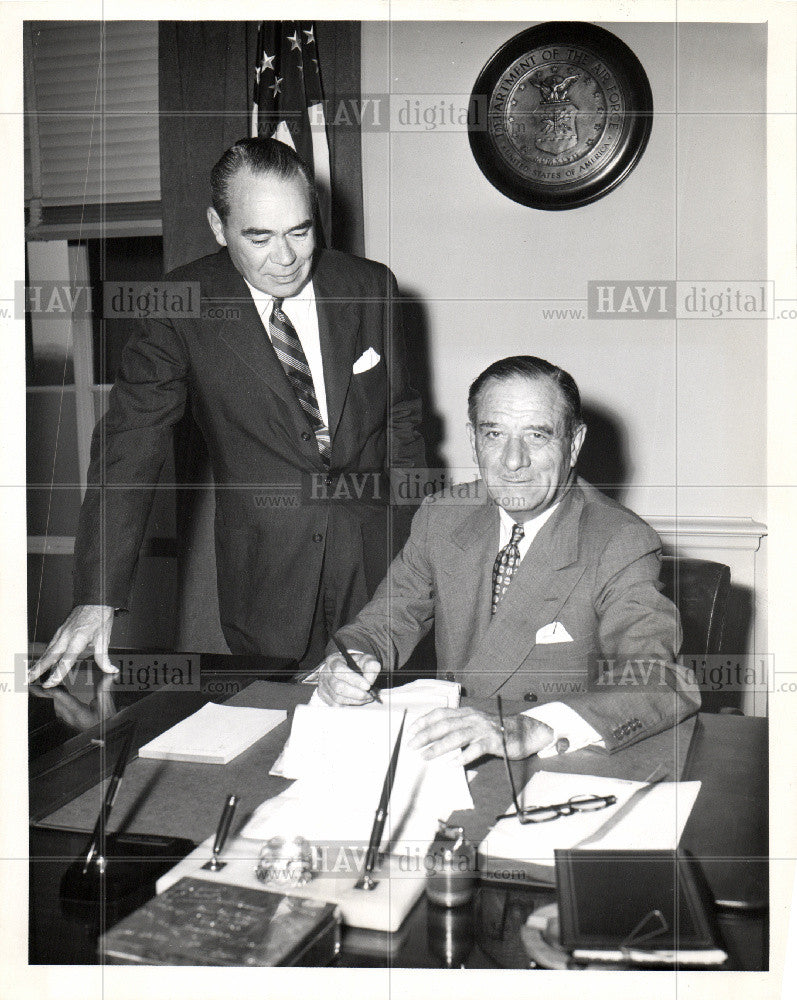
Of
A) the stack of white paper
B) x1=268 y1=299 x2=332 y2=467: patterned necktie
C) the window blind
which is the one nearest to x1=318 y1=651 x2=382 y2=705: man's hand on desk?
the stack of white paper

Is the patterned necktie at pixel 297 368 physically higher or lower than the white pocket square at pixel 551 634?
higher

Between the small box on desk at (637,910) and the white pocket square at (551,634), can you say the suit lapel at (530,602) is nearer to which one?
the white pocket square at (551,634)

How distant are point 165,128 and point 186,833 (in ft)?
9.16

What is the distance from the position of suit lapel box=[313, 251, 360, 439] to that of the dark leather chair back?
94 centimetres

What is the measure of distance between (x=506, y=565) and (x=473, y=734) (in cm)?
72

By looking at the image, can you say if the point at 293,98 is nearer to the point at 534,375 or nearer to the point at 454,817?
the point at 534,375

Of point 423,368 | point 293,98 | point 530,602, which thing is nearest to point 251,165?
point 293,98

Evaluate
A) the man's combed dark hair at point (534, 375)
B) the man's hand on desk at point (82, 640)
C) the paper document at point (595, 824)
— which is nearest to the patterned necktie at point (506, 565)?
the man's combed dark hair at point (534, 375)

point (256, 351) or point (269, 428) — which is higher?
point (256, 351)

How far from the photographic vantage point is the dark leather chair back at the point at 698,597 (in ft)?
7.00

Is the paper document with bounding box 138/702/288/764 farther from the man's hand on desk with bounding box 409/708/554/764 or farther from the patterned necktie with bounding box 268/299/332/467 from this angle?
the patterned necktie with bounding box 268/299/332/467

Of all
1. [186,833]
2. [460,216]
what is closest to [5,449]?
[186,833]

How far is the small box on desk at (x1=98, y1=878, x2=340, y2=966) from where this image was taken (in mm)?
953

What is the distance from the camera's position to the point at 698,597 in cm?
216
